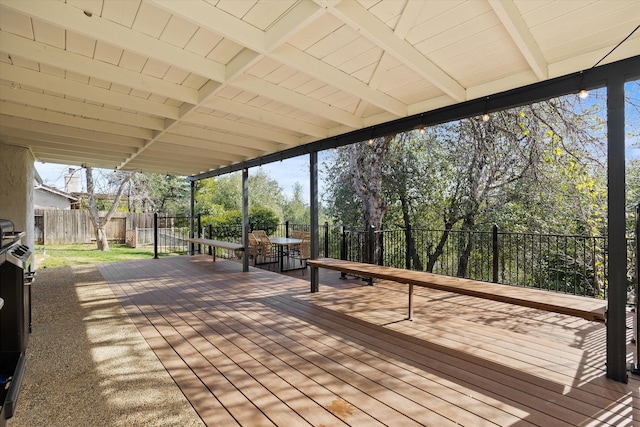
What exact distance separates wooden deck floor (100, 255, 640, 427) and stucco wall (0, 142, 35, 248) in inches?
97.8

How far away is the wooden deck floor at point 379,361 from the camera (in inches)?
75.0

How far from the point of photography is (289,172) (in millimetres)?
25578

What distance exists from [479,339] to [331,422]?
73.5 inches

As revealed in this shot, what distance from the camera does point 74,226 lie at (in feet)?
41.4

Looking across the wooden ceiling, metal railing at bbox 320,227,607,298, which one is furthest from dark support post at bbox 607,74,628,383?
metal railing at bbox 320,227,607,298

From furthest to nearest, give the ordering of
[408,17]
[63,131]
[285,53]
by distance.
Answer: [63,131] < [285,53] < [408,17]

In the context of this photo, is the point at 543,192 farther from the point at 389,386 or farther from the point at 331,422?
the point at 331,422

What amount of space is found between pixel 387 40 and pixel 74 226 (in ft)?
49.2

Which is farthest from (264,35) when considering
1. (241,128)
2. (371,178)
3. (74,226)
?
(74,226)

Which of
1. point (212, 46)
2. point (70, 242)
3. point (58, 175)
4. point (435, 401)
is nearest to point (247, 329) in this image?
point (435, 401)

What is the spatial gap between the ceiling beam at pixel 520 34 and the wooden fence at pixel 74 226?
47.6 ft

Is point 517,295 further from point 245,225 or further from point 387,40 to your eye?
point 245,225

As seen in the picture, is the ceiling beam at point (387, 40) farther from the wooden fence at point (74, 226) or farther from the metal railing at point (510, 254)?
the wooden fence at point (74, 226)

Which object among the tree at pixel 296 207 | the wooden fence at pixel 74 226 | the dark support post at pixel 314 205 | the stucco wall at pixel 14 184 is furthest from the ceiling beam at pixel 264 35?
the tree at pixel 296 207
